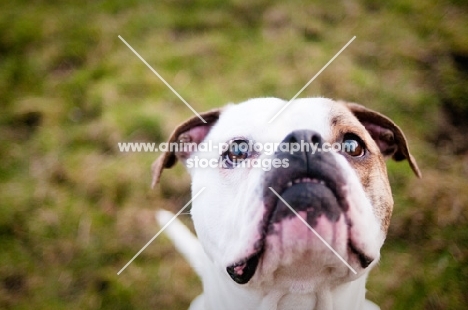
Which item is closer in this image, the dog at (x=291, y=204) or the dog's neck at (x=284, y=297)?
the dog at (x=291, y=204)

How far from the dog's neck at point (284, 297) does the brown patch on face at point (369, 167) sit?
413 mm

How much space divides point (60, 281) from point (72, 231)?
47cm

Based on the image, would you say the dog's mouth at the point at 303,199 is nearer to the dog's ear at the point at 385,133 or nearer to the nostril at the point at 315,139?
the nostril at the point at 315,139

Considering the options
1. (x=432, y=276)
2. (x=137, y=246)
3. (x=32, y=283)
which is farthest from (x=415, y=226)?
(x=32, y=283)

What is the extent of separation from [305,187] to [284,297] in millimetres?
683

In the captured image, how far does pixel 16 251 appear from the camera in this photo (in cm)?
372

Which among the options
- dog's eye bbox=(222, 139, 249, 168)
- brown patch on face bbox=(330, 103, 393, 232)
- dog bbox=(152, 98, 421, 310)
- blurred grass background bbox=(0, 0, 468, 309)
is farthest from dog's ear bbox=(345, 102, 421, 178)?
blurred grass background bbox=(0, 0, 468, 309)

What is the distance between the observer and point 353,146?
84.5 inches

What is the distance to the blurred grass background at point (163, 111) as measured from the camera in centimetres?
350

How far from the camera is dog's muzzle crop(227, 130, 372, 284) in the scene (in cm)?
172

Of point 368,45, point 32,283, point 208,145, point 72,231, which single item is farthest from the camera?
point 368,45

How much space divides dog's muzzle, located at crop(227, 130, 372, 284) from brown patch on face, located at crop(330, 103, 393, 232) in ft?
1.06

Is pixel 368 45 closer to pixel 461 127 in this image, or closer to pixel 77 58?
pixel 461 127

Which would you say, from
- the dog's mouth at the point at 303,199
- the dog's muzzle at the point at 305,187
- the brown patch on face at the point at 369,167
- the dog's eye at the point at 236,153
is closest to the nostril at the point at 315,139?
the dog's muzzle at the point at 305,187
